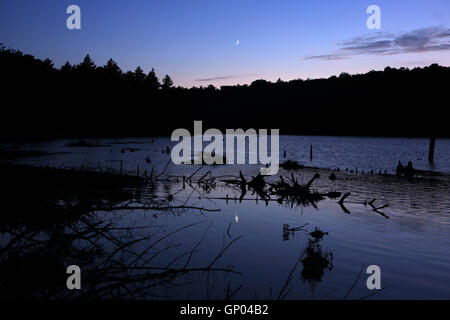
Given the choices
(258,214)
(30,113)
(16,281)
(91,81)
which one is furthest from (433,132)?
(91,81)

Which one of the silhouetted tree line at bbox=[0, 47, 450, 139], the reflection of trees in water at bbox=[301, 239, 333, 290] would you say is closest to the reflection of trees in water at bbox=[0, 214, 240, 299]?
the reflection of trees in water at bbox=[301, 239, 333, 290]

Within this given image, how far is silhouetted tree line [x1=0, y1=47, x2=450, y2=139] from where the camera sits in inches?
3305

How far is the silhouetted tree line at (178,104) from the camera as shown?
275 ft

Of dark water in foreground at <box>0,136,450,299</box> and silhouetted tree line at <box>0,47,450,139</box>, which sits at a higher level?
silhouetted tree line at <box>0,47,450,139</box>

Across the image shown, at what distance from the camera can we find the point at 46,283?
584cm

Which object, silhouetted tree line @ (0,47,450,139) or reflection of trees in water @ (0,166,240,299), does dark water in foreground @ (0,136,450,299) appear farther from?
silhouetted tree line @ (0,47,450,139)

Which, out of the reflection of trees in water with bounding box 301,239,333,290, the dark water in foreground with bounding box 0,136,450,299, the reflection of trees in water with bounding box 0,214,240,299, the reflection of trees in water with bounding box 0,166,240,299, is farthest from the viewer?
the reflection of trees in water with bounding box 301,239,333,290

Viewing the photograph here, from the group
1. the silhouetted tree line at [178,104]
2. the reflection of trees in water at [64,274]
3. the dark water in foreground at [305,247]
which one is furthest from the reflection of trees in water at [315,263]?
the silhouetted tree line at [178,104]

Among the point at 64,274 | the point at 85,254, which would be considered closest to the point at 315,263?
the point at 85,254

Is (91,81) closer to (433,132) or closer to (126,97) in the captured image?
(126,97)

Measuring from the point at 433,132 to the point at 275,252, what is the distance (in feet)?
130

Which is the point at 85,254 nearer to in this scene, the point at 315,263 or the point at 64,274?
the point at 64,274

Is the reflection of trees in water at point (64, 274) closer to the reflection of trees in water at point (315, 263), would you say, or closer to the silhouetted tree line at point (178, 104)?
the reflection of trees in water at point (315, 263)
